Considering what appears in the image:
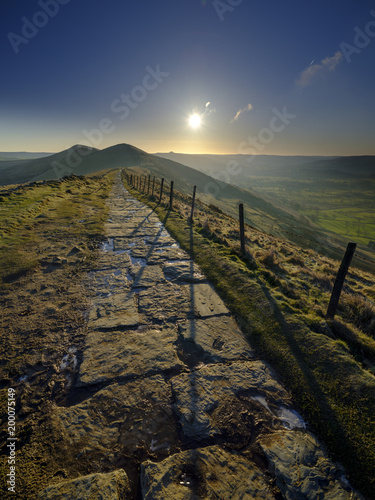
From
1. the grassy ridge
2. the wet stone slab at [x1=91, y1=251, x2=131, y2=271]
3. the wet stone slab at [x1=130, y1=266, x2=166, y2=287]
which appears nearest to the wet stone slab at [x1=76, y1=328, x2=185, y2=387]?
the grassy ridge

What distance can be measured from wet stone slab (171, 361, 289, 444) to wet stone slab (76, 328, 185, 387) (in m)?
0.43

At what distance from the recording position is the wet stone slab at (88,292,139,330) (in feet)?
14.1

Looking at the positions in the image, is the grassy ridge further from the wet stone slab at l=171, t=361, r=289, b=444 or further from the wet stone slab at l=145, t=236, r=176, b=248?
the wet stone slab at l=145, t=236, r=176, b=248

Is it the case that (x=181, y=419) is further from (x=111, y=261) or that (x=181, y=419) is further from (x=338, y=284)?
(x=111, y=261)

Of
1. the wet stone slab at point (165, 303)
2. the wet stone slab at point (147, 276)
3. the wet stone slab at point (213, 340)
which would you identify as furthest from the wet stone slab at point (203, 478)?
the wet stone slab at point (147, 276)

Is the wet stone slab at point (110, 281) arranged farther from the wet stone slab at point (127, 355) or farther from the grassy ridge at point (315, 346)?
the grassy ridge at point (315, 346)

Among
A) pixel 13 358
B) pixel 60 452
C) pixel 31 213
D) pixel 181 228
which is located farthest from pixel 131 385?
pixel 31 213

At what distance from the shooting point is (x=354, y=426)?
8.77 ft

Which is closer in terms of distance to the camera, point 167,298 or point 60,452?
point 60,452

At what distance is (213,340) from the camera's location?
4.08 m

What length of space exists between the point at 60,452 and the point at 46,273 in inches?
184

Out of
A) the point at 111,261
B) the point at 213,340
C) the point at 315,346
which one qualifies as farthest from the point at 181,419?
the point at 111,261

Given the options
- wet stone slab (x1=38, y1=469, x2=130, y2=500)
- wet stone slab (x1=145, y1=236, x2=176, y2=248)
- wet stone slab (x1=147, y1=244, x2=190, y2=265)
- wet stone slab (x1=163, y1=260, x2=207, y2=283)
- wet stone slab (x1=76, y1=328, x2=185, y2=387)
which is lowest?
wet stone slab (x1=38, y1=469, x2=130, y2=500)

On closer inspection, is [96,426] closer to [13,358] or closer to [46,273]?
[13,358]
